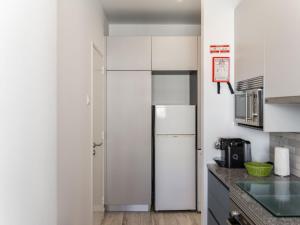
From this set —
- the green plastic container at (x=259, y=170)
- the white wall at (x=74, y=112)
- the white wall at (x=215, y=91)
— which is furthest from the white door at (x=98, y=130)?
the green plastic container at (x=259, y=170)

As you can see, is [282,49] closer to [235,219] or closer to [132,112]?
[235,219]

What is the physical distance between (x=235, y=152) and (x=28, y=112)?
186 centimetres

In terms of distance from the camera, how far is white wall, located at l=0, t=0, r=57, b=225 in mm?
967

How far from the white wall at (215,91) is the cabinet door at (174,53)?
131 centimetres

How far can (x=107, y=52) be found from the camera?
3986mm

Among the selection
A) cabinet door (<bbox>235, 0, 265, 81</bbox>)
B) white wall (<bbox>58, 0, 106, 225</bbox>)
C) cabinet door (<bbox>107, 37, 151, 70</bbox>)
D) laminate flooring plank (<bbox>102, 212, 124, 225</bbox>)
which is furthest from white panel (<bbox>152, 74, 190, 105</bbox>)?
cabinet door (<bbox>235, 0, 265, 81</bbox>)

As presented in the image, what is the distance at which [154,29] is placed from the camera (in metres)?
4.59

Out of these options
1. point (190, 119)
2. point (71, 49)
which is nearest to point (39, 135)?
point (71, 49)

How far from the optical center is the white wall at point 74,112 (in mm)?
2021

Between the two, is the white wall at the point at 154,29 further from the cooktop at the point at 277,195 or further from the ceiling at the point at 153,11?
the cooktop at the point at 277,195

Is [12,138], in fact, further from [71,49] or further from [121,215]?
[121,215]

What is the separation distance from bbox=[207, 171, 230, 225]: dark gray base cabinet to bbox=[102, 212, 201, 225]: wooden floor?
1.19 meters

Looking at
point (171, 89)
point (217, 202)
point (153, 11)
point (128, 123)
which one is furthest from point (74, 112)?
point (171, 89)

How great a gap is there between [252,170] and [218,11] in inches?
57.8
